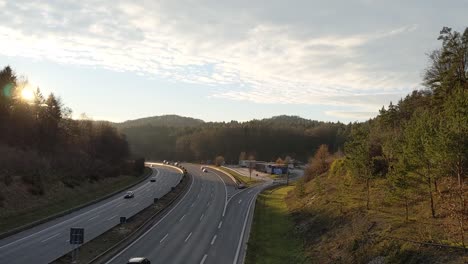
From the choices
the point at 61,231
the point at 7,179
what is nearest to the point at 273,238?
the point at 61,231

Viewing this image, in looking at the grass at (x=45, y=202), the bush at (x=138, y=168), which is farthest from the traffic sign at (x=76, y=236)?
the bush at (x=138, y=168)

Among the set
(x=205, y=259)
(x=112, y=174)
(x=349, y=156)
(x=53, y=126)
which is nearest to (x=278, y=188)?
(x=112, y=174)

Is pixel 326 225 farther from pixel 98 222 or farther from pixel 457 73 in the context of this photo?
pixel 457 73

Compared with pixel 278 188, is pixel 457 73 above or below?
above

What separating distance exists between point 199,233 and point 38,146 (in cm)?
5403

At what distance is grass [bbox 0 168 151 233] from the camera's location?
1673 inches

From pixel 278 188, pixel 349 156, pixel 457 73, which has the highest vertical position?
pixel 457 73

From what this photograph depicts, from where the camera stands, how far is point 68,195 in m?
62.1

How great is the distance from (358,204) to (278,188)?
51.8 metres

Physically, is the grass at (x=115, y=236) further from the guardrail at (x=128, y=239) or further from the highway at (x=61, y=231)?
the highway at (x=61, y=231)

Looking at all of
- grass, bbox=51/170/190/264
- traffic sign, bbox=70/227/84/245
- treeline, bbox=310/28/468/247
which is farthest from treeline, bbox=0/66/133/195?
treeline, bbox=310/28/468/247

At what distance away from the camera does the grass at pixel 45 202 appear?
139 ft

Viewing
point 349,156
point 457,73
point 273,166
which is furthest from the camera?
point 273,166

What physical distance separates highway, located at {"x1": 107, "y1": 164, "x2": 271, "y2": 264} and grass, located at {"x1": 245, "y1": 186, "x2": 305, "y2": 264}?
1.12m
